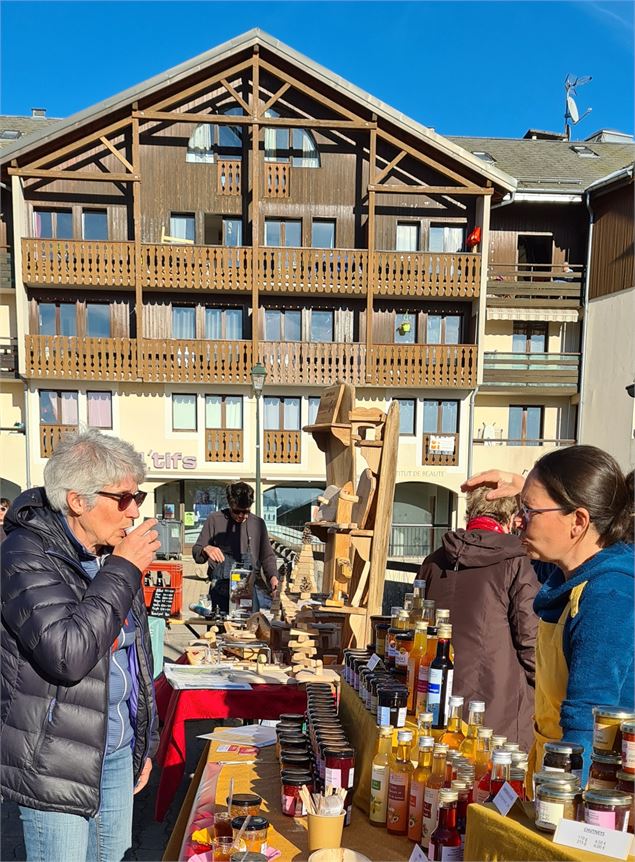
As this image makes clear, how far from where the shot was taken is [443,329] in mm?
19922

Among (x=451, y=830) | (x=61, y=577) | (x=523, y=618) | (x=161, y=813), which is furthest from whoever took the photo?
(x=161, y=813)

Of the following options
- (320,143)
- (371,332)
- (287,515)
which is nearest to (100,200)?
(320,143)

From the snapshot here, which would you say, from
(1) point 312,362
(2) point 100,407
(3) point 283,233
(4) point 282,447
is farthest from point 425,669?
(3) point 283,233

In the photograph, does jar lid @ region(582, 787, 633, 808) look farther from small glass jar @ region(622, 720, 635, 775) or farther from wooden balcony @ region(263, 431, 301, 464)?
wooden balcony @ region(263, 431, 301, 464)

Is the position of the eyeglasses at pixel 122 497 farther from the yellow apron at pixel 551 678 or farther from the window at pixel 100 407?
the window at pixel 100 407

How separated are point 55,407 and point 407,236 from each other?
1146 centimetres

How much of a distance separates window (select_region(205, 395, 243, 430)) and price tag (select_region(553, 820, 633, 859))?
18214 millimetres

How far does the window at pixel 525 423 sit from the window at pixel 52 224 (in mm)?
14359

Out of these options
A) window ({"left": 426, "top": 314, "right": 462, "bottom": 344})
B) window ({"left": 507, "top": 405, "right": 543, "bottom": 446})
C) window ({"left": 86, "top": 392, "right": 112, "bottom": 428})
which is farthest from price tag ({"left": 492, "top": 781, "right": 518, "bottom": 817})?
window ({"left": 507, "top": 405, "right": 543, "bottom": 446})

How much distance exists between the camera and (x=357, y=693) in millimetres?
2848

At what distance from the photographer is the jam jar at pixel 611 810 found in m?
1.33

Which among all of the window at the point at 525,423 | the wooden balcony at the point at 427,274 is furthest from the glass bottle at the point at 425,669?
the window at the point at 525,423

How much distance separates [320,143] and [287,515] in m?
11.2

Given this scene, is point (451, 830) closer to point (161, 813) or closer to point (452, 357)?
point (161, 813)
